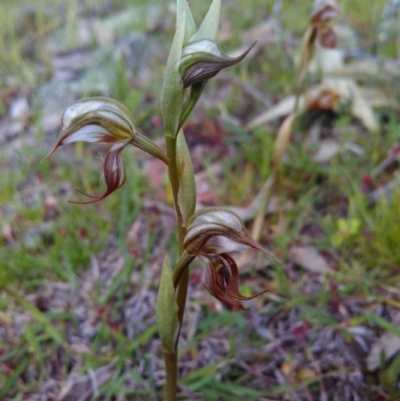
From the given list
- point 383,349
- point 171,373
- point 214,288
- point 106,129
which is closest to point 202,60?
point 106,129

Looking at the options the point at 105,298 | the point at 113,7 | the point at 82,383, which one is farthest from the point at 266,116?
the point at 113,7

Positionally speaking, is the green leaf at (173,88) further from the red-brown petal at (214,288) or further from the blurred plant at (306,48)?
the blurred plant at (306,48)

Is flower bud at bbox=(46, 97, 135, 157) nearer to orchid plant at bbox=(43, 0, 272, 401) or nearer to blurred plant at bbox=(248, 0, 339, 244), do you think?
orchid plant at bbox=(43, 0, 272, 401)

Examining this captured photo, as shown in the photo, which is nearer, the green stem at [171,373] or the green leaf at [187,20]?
the green leaf at [187,20]

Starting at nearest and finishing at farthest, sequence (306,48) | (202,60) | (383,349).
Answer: (202,60) → (383,349) → (306,48)

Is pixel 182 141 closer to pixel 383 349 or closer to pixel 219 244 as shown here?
pixel 219 244

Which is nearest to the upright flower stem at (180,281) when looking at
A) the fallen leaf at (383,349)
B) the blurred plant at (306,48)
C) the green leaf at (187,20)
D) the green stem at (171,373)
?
the green stem at (171,373)

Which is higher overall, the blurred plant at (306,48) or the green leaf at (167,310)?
the blurred plant at (306,48)

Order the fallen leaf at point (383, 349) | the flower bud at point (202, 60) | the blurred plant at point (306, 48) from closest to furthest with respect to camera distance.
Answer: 1. the flower bud at point (202, 60)
2. the fallen leaf at point (383, 349)
3. the blurred plant at point (306, 48)

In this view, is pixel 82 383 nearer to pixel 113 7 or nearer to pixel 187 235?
pixel 187 235
